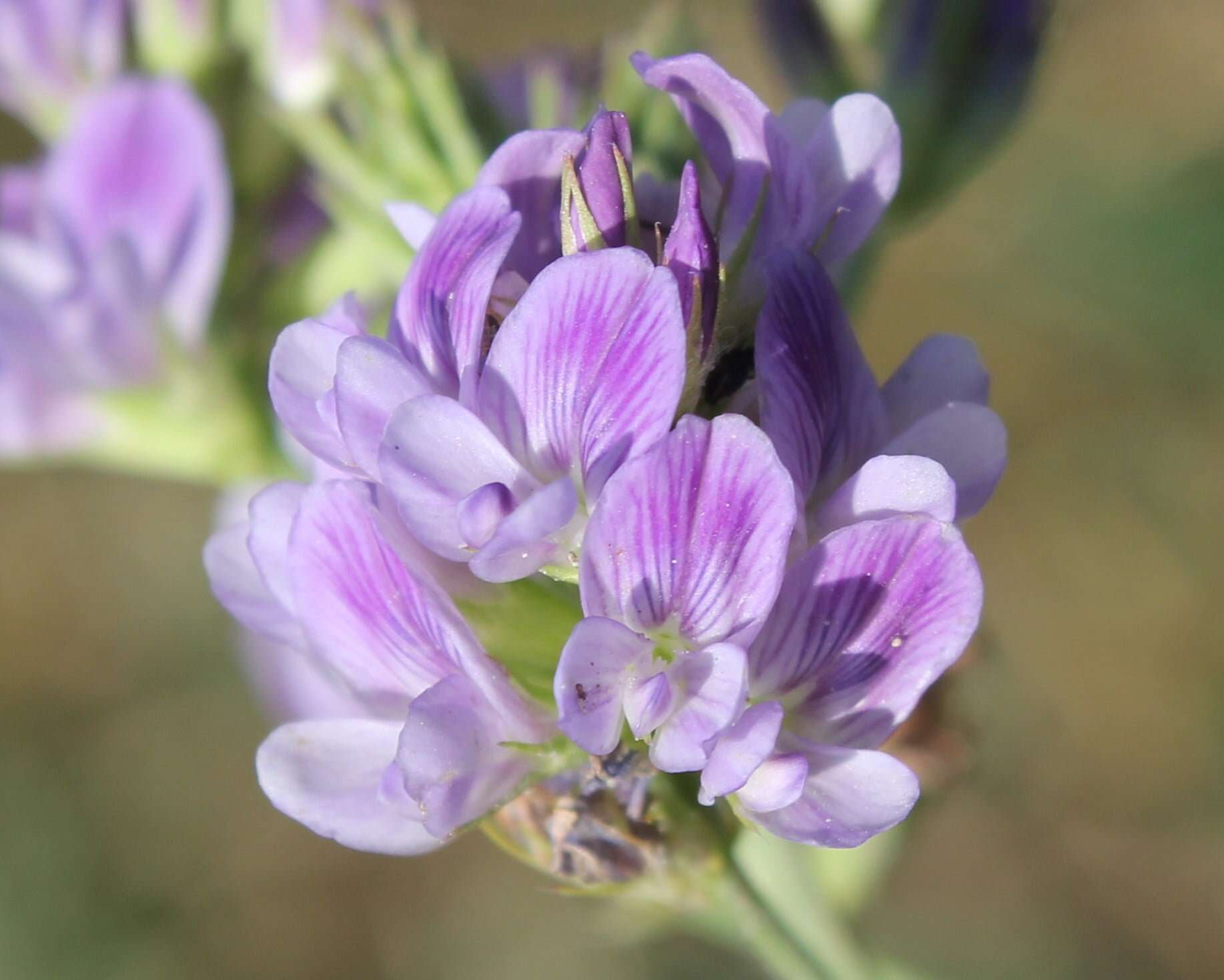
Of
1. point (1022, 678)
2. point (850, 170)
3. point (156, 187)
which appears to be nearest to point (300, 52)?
point (156, 187)

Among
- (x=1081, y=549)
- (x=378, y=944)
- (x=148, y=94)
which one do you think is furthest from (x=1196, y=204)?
(x=378, y=944)

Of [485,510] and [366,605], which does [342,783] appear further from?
[485,510]

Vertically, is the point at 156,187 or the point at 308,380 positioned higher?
the point at 156,187

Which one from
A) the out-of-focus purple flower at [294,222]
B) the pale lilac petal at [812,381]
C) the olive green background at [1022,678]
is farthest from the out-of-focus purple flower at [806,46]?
the olive green background at [1022,678]

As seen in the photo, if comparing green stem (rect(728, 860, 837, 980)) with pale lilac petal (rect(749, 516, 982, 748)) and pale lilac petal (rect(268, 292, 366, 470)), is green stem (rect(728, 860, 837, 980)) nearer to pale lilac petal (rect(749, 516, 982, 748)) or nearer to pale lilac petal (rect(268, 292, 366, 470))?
pale lilac petal (rect(749, 516, 982, 748))

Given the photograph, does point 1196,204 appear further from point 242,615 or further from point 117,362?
point 242,615

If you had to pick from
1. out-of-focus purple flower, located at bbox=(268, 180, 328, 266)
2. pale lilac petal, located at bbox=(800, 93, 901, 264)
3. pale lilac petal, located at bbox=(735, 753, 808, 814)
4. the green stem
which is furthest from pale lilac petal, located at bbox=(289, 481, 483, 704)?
out-of-focus purple flower, located at bbox=(268, 180, 328, 266)

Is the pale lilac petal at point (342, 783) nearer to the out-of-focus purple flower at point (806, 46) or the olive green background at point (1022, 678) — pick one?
the out-of-focus purple flower at point (806, 46)
